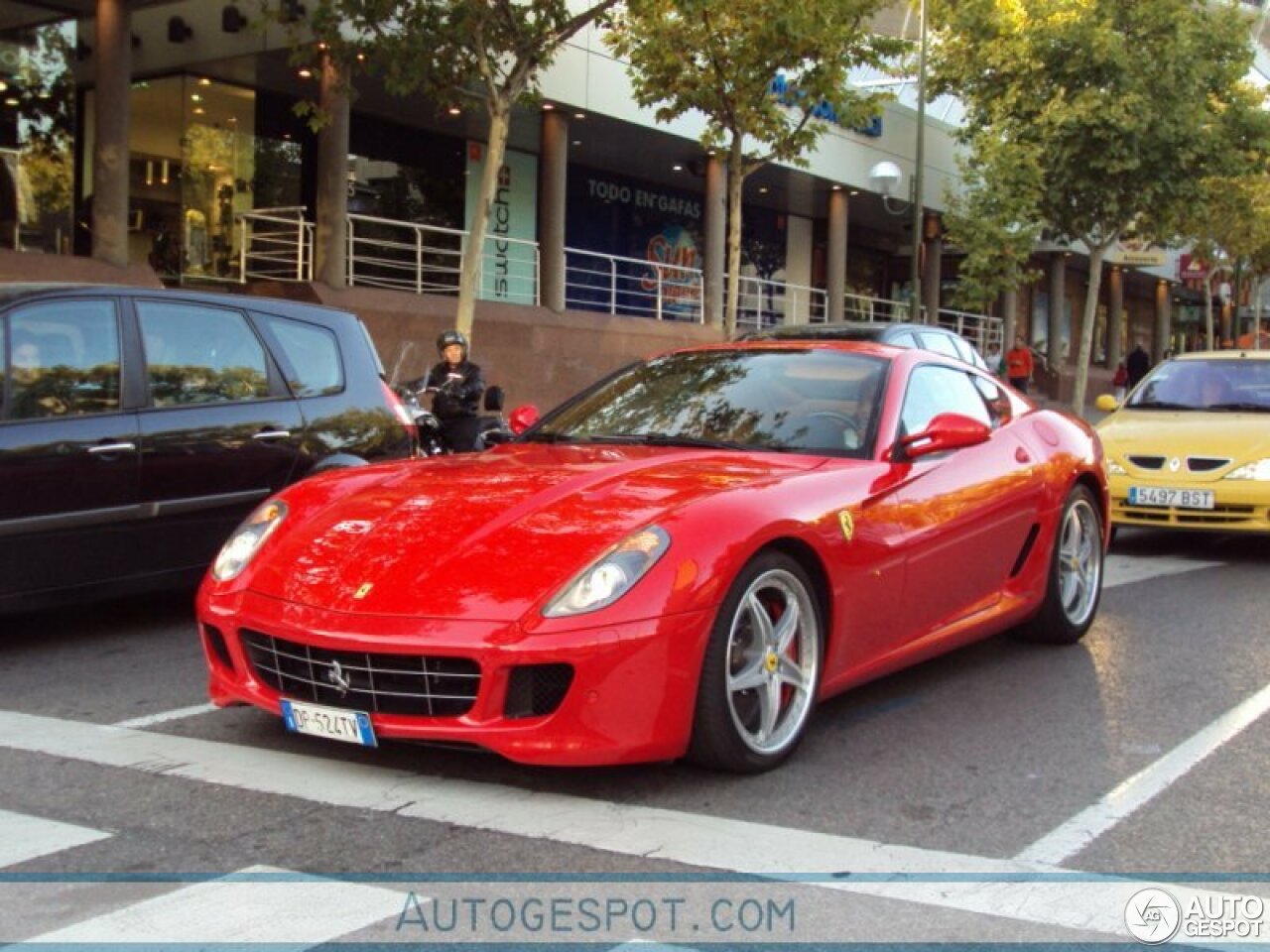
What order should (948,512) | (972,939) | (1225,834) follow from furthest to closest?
(948,512), (1225,834), (972,939)

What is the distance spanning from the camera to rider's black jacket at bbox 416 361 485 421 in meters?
11.1

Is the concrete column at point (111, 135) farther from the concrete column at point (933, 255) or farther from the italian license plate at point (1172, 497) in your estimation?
the concrete column at point (933, 255)

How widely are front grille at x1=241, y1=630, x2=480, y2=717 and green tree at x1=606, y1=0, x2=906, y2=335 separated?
1179 centimetres

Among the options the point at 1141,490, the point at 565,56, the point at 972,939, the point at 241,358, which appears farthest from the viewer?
the point at 565,56

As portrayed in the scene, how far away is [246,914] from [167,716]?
6.92 ft

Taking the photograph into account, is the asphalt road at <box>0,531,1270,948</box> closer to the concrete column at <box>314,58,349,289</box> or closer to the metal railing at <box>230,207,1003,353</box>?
the concrete column at <box>314,58,349,289</box>

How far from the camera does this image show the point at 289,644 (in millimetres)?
4094

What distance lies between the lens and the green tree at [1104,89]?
2334 centimetres

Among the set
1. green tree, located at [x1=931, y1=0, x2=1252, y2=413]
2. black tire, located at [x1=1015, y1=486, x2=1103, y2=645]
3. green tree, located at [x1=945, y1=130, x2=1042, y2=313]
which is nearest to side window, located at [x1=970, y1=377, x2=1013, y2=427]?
black tire, located at [x1=1015, y1=486, x2=1103, y2=645]

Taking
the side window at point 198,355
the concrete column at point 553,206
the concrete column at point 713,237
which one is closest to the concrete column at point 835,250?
the concrete column at point 713,237

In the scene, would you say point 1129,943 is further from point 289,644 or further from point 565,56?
point 565,56

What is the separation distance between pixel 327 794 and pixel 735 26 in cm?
1379

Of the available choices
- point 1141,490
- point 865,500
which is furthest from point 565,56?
point 865,500

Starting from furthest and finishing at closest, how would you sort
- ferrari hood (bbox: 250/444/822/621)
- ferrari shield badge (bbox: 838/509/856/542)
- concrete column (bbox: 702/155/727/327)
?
concrete column (bbox: 702/155/727/327), ferrari shield badge (bbox: 838/509/856/542), ferrari hood (bbox: 250/444/822/621)
